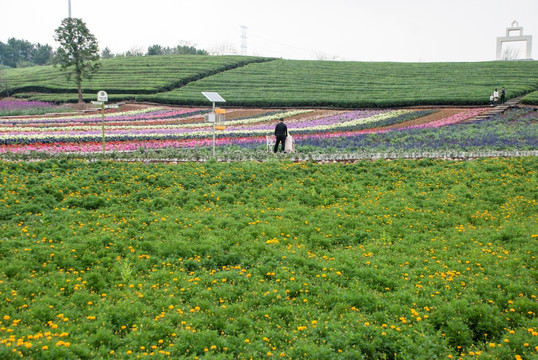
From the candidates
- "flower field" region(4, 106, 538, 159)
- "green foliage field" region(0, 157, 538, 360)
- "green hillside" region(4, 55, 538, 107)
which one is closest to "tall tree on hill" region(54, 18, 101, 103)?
"green hillside" region(4, 55, 538, 107)

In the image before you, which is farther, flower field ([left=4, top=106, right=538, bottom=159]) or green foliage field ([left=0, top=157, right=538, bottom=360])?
flower field ([left=4, top=106, right=538, bottom=159])

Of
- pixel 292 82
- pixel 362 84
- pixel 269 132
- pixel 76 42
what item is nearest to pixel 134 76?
pixel 76 42

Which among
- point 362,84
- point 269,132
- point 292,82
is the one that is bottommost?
point 269,132

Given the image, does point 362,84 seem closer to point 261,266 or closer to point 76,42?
point 76,42

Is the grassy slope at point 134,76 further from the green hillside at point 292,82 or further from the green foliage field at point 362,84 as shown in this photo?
the green foliage field at point 362,84

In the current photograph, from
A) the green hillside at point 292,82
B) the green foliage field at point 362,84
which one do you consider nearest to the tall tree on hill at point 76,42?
the green hillside at point 292,82

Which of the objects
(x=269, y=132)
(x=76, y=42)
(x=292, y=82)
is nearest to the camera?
(x=269, y=132)

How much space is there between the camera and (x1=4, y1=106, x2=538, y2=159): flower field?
17.5 m

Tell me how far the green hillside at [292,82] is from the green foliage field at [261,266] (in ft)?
81.8

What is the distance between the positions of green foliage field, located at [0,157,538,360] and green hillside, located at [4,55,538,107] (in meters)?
24.9

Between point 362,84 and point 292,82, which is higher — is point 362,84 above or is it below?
below

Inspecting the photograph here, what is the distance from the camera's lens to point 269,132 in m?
23.5

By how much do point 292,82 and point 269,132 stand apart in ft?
83.8

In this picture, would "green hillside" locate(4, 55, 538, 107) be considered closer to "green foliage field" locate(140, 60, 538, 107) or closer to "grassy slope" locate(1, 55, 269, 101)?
"green foliage field" locate(140, 60, 538, 107)
